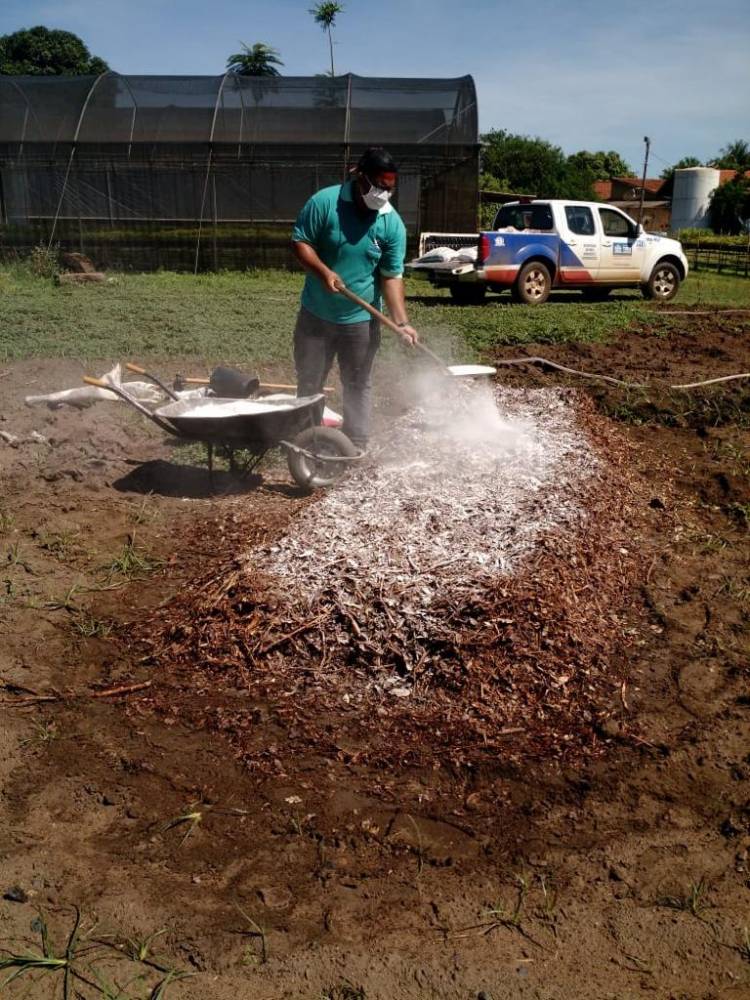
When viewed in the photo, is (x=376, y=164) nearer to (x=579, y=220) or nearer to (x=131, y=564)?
(x=131, y=564)

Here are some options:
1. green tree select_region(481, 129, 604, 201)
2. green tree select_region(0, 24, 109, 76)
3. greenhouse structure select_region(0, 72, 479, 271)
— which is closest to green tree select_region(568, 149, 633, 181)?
green tree select_region(481, 129, 604, 201)

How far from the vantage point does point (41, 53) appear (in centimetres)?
6650

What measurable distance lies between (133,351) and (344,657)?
6646 mm

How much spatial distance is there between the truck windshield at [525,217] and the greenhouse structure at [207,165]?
4.80m

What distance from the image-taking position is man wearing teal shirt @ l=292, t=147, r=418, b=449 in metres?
5.50

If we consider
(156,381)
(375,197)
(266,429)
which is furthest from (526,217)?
(266,429)

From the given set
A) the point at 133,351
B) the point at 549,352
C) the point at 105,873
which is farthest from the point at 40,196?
the point at 105,873

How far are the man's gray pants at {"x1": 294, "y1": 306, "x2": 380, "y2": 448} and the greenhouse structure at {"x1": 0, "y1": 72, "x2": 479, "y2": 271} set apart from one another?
1548 centimetres

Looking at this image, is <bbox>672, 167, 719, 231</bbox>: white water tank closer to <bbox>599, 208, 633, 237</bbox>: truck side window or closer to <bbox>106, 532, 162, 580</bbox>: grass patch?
<bbox>599, 208, 633, 237</bbox>: truck side window

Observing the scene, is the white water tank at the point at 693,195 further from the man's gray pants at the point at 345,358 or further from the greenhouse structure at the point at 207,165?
the man's gray pants at the point at 345,358

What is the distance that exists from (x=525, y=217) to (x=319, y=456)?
12.4 metres

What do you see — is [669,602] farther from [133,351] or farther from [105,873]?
[133,351]

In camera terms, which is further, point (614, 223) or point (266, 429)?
point (614, 223)

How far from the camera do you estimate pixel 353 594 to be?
4.07m
